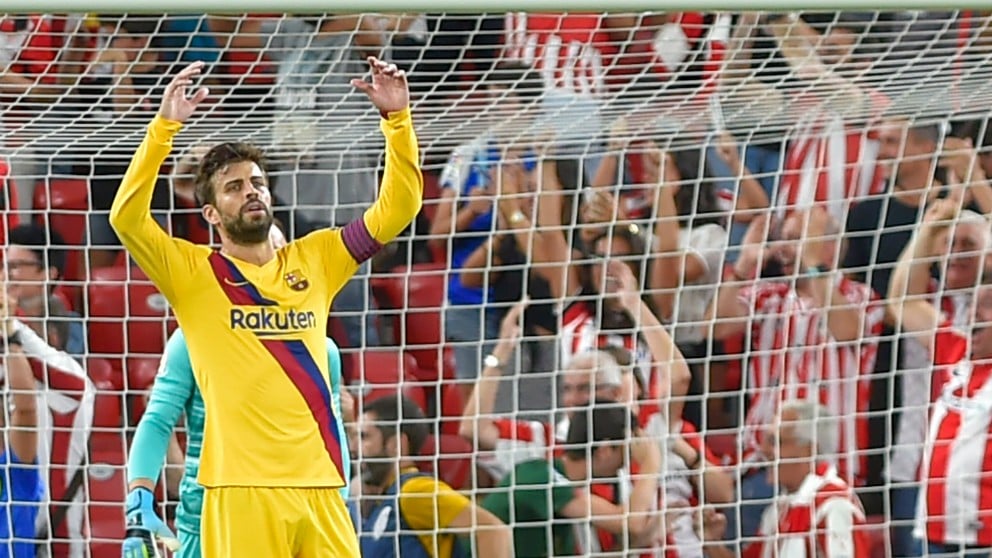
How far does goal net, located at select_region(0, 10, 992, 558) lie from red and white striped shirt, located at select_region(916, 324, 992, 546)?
10 mm

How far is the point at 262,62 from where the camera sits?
17.5 ft

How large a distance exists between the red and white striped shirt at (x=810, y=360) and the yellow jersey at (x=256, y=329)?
5.54ft

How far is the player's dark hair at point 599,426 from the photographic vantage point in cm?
540

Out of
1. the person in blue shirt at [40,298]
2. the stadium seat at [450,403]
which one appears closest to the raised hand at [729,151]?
the stadium seat at [450,403]

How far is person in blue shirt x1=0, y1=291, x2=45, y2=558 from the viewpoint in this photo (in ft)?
17.9

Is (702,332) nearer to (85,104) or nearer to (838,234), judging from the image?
(838,234)

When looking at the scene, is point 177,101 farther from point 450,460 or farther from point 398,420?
point 450,460

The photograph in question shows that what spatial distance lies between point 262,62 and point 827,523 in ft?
6.64

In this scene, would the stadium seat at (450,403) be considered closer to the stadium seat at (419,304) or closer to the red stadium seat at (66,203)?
the stadium seat at (419,304)

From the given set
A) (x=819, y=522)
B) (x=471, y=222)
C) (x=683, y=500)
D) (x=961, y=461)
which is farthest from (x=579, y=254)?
(x=961, y=461)

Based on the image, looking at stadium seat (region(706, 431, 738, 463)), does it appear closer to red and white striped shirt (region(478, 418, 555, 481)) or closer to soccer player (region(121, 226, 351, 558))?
red and white striped shirt (region(478, 418, 555, 481))

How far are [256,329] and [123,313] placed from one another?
1.72 metres

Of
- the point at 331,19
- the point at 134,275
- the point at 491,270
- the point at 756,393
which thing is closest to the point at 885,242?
the point at 756,393

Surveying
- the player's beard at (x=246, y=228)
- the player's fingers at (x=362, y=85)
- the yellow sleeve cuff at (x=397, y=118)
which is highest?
the player's fingers at (x=362, y=85)
